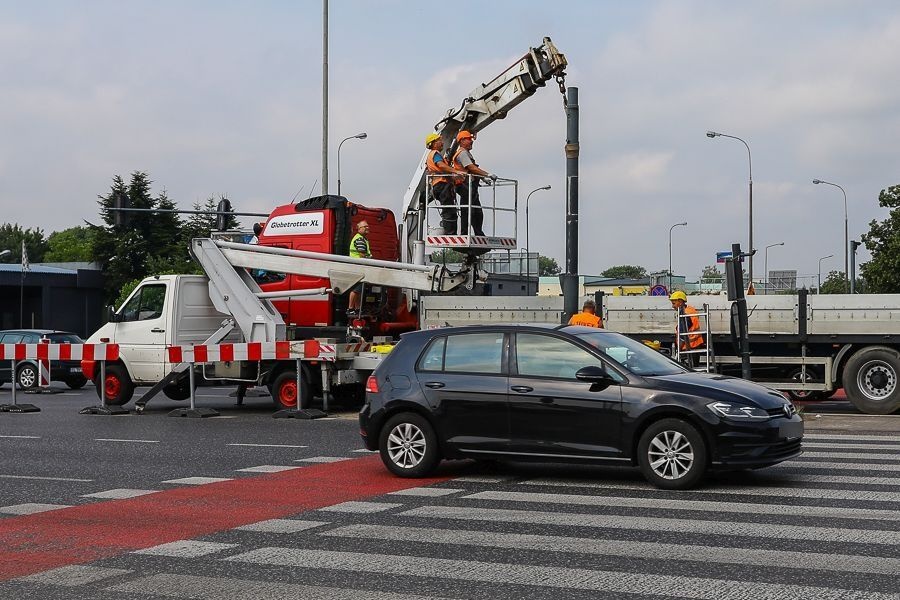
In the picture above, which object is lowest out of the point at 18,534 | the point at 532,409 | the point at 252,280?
the point at 18,534

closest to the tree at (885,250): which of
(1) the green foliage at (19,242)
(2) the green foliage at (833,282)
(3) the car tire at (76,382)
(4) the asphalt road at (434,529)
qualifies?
(2) the green foliage at (833,282)

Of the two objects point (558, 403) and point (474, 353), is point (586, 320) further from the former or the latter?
point (558, 403)

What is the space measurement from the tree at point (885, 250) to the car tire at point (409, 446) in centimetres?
5572

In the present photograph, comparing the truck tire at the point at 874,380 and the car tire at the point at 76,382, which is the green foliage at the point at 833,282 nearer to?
the car tire at the point at 76,382

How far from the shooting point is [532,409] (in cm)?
1082

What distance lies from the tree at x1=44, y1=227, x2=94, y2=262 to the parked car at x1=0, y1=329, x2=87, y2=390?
84.2 meters

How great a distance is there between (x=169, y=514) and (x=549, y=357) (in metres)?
3.67

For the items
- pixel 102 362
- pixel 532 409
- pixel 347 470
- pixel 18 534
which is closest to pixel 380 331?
pixel 102 362

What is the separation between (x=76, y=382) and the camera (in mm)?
32031

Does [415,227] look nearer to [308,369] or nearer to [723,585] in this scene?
[308,369]

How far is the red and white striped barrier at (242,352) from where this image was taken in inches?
767

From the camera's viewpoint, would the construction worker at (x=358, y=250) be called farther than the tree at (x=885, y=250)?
No

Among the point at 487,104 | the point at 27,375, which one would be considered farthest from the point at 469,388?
the point at 27,375

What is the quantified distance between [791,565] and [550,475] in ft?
14.7
